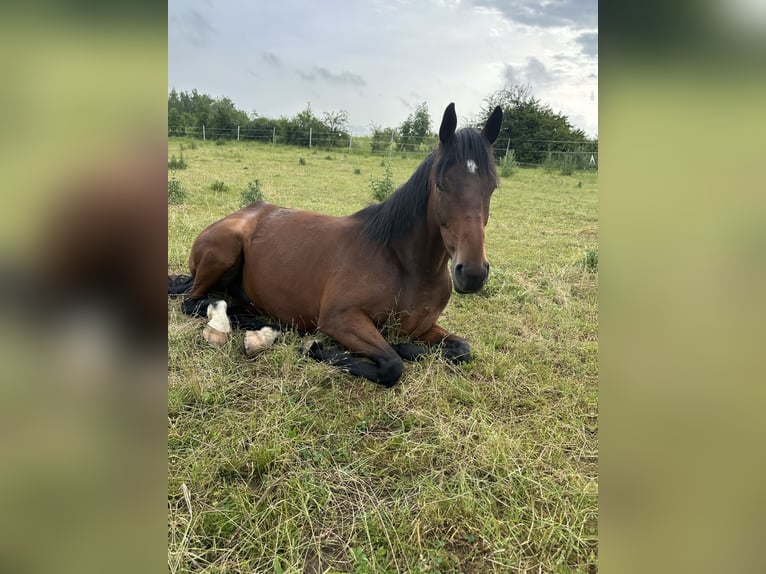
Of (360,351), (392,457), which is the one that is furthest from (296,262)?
(392,457)

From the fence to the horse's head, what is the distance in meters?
16.3

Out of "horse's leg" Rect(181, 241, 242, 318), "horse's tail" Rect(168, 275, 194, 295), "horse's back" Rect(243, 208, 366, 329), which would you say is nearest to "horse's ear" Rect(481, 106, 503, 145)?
"horse's back" Rect(243, 208, 366, 329)

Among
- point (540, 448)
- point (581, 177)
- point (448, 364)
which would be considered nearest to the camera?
point (540, 448)

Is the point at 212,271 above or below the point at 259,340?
above

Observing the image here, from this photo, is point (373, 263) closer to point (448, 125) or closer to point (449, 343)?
point (449, 343)

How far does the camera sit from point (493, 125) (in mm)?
2969

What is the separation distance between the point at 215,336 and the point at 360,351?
113 centimetres

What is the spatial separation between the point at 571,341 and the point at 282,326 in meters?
2.44

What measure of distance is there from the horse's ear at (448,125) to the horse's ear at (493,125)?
0.28 meters
